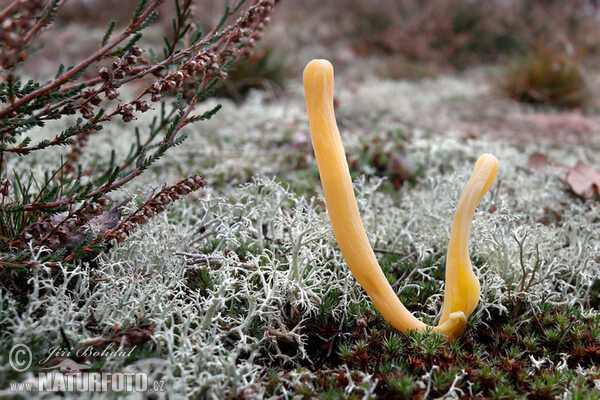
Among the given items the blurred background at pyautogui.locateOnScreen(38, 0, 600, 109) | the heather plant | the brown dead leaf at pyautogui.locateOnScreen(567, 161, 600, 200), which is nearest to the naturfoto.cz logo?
the heather plant

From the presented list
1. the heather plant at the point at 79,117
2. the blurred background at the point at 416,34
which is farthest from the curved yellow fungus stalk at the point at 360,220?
the blurred background at the point at 416,34

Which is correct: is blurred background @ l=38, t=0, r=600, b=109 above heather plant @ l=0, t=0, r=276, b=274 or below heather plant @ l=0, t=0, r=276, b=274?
above

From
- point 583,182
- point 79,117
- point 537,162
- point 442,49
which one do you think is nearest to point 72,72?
point 79,117

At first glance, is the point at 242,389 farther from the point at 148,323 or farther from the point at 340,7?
the point at 340,7

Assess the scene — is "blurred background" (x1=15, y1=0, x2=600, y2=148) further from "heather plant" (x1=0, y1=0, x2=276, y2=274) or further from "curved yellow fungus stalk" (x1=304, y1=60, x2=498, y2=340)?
"heather plant" (x1=0, y1=0, x2=276, y2=274)

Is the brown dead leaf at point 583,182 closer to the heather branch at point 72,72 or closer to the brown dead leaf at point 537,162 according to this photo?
the brown dead leaf at point 537,162

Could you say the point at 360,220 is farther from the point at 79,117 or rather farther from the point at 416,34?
the point at 416,34
